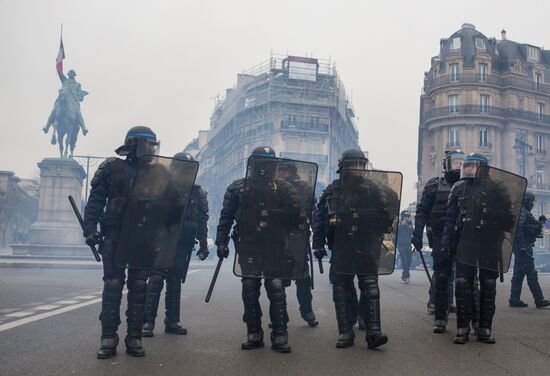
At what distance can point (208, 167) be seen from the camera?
77.8 m

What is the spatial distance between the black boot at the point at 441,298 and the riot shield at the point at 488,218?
0.53 m

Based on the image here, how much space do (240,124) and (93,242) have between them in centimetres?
5902

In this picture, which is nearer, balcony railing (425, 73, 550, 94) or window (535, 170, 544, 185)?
balcony railing (425, 73, 550, 94)

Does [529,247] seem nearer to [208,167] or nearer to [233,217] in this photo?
[233,217]

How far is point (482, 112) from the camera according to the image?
48.7 metres

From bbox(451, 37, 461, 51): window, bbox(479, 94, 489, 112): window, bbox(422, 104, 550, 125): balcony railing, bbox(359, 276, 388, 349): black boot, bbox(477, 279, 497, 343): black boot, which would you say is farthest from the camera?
bbox(451, 37, 461, 51): window

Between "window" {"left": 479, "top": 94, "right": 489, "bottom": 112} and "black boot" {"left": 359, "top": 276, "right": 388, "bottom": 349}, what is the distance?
4699cm

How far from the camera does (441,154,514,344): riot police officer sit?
5.42 metres

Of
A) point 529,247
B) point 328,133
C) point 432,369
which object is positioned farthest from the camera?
point 328,133

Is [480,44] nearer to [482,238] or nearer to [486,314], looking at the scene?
[482,238]

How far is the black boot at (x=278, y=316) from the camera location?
194 inches

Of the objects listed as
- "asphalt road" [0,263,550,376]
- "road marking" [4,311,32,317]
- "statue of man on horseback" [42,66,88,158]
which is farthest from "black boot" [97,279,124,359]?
"statue of man on horseback" [42,66,88,158]

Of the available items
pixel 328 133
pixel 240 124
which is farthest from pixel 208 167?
pixel 328 133

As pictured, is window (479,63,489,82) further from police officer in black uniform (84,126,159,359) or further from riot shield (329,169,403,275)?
police officer in black uniform (84,126,159,359)
